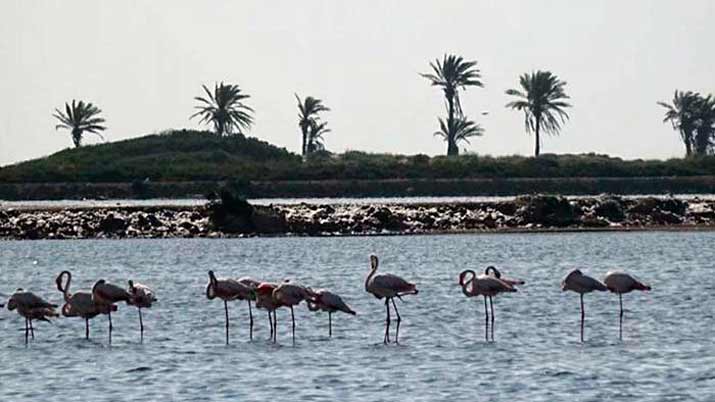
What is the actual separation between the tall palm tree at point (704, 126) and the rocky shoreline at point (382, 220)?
4816 centimetres

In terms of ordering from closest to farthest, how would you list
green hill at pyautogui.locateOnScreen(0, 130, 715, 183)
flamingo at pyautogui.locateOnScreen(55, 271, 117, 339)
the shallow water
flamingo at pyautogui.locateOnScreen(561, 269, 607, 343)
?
the shallow water, flamingo at pyautogui.locateOnScreen(55, 271, 117, 339), flamingo at pyautogui.locateOnScreen(561, 269, 607, 343), green hill at pyautogui.locateOnScreen(0, 130, 715, 183)

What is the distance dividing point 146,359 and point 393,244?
114 ft

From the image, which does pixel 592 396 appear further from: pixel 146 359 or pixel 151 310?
pixel 151 310

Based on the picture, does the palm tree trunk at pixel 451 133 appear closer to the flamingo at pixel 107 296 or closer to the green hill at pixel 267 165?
the green hill at pixel 267 165

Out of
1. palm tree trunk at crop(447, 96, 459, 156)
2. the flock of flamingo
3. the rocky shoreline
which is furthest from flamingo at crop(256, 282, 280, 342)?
palm tree trunk at crop(447, 96, 459, 156)

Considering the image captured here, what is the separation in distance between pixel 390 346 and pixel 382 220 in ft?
125

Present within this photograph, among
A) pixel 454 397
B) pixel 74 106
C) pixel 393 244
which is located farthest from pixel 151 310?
pixel 74 106

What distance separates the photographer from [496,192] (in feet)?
303

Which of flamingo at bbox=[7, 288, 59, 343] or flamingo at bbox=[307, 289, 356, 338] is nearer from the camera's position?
flamingo at bbox=[307, 289, 356, 338]

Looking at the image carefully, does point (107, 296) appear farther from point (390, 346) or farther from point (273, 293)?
point (390, 346)

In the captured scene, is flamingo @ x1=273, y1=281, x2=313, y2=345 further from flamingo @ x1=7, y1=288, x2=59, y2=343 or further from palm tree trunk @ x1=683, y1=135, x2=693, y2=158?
palm tree trunk @ x1=683, y1=135, x2=693, y2=158

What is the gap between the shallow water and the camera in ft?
76.2

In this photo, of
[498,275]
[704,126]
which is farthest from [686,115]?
[498,275]

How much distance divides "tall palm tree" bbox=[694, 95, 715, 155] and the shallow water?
222ft
